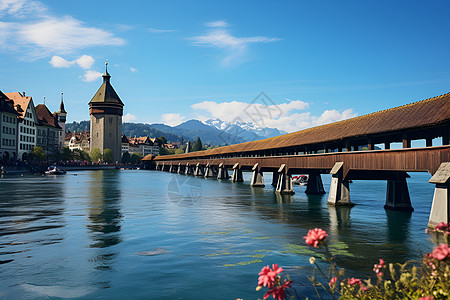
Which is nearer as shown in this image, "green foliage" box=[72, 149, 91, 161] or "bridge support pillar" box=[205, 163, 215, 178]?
"bridge support pillar" box=[205, 163, 215, 178]

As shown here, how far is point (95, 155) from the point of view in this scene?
161000 millimetres

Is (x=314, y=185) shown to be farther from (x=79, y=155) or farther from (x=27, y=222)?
(x=79, y=155)

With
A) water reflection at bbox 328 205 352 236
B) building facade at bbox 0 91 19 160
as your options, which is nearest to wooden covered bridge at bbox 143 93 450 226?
water reflection at bbox 328 205 352 236

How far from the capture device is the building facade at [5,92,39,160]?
101 meters

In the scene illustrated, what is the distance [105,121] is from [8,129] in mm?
75357

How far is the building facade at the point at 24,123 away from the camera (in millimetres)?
100750

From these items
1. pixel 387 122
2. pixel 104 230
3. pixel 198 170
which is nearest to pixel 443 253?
pixel 104 230

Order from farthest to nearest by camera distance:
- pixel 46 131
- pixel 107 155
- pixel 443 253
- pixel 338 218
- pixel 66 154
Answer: pixel 107 155
pixel 66 154
pixel 46 131
pixel 338 218
pixel 443 253

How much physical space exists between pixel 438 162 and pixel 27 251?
20.2 m

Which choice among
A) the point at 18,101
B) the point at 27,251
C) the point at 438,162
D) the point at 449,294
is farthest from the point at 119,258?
the point at 18,101

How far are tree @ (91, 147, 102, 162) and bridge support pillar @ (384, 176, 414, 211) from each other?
14804 centimetres

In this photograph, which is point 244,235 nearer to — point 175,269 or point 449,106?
point 175,269

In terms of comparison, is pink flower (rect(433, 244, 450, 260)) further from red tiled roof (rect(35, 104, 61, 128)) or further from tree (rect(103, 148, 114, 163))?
tree (rect(103, 148, 114, 163))

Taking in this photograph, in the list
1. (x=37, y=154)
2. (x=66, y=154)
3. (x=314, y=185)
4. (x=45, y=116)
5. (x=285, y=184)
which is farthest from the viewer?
(x=66, y=154)
